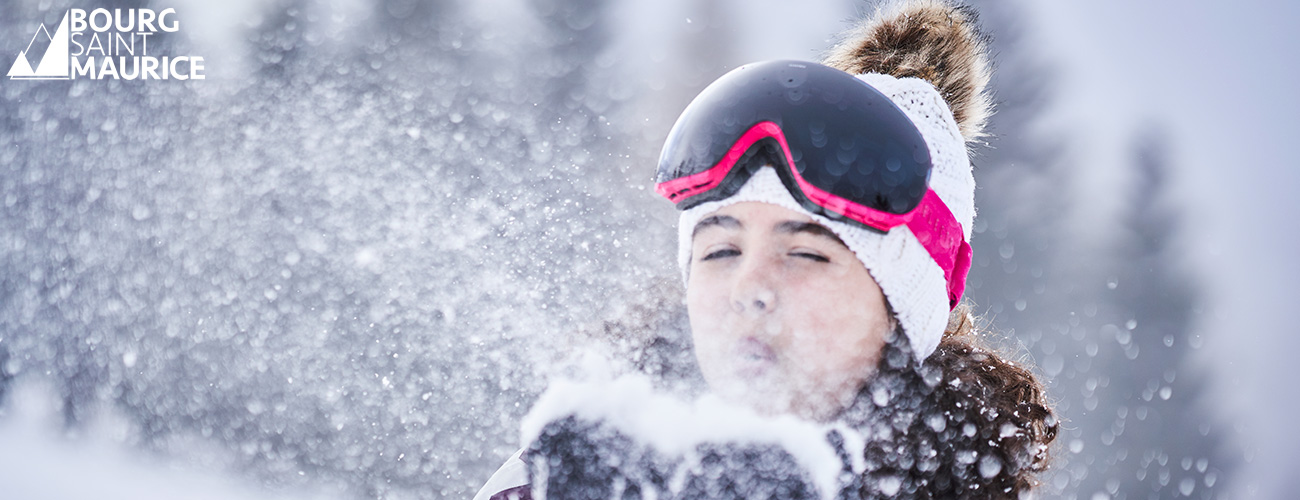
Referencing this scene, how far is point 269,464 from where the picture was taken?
12.0ft

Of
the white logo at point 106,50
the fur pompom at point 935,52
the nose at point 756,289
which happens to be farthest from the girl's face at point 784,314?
the white logo at point 106,50

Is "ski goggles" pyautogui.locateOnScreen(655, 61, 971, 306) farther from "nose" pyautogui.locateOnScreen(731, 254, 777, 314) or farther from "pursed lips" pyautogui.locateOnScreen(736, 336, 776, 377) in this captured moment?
"pursed lips" pyautogui.locateOnScreen(736, 336, 776, 377)

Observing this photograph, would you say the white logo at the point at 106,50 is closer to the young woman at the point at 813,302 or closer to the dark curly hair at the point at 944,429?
the young woman at the point at 813,302

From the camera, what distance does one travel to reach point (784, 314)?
43.8 inches

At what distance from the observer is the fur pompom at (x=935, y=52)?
1.67 metres

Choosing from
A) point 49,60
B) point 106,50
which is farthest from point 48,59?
point 106,50

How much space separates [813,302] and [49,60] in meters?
4.91

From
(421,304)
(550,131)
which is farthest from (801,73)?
(421,304)

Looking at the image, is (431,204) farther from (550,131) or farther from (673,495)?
(673,495)

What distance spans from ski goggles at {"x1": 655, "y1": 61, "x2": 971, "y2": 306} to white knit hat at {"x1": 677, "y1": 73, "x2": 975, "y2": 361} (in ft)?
0.07

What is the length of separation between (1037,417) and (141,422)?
4.75 m

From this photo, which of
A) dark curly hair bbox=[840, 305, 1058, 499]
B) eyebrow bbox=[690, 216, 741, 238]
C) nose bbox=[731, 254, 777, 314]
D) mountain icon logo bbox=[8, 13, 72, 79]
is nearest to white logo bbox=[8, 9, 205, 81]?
mountain icon logo bbox=[8, 13, 72, 79]

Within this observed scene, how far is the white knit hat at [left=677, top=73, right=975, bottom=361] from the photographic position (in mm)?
1170

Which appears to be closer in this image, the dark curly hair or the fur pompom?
the dark curly hair
